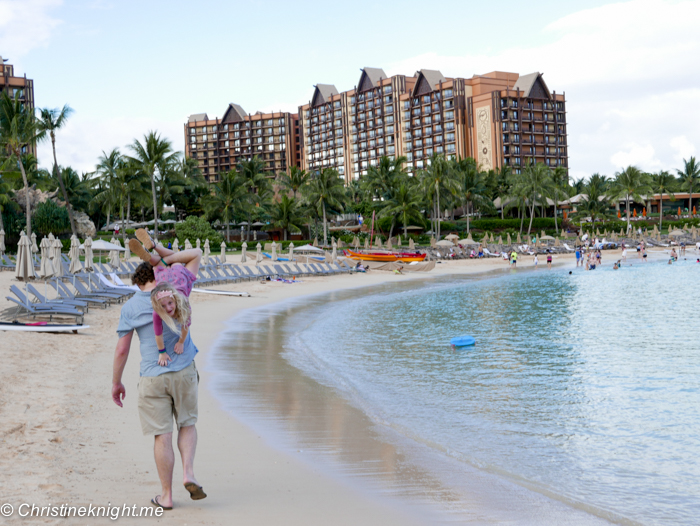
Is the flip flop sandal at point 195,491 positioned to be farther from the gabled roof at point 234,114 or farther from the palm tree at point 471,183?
the gabled roof at point 234,114

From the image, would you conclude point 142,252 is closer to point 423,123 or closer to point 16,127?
point 16,127

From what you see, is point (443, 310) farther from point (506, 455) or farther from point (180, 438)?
point (180, 438)

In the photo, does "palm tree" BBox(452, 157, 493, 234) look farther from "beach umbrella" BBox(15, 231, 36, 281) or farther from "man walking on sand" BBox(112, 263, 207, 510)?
"man walking on sand" BBox(112, 263, 207, 510)

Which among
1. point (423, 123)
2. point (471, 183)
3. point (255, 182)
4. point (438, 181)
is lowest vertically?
point (438, 181)

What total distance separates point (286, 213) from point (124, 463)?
5418 centimetres

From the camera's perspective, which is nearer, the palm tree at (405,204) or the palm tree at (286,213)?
the palm tree at (286,213)

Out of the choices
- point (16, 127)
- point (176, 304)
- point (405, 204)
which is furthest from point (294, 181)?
point (176, 304)

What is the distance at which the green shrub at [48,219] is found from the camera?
1875 inches

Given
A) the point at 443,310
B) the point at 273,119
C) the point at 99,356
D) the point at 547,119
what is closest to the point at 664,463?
the point at 99,356

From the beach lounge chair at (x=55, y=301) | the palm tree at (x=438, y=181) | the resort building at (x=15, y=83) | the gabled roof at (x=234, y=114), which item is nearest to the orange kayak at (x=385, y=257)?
the palm tree at (x=438, y=181)

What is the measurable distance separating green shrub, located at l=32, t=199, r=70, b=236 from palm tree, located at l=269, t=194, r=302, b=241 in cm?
1856

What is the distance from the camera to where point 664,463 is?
20.6 ft

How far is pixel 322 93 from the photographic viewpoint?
4550 inches

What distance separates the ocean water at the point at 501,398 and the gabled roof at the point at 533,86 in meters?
82.2
